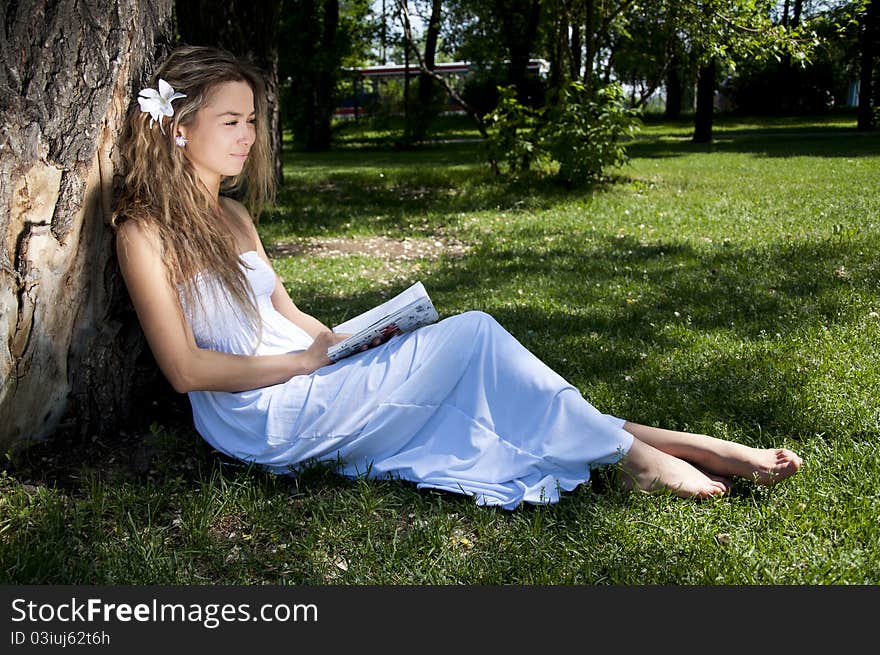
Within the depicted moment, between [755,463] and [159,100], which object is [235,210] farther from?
[755,463]

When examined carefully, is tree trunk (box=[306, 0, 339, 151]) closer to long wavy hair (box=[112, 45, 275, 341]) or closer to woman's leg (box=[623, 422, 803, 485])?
long wavy hair (box=[112, 45, 275, 341])

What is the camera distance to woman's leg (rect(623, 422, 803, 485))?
2.96m

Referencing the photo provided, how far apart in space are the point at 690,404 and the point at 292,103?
83.1 ft

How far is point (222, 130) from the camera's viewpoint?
123 inches

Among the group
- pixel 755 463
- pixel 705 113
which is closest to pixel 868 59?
pixel 705 113

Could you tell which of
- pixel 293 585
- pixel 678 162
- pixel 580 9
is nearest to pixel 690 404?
pixel 293 585

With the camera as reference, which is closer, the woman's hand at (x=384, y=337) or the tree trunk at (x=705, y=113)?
the woman's hand at (x=384, y=337)

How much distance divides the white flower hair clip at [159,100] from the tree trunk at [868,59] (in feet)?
65.2

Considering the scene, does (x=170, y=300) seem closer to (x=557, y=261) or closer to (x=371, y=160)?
(x=557, y=261)

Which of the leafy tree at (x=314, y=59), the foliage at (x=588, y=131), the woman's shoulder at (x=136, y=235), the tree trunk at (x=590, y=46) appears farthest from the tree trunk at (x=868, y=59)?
the woman's shoulder at (x=136, y=235)


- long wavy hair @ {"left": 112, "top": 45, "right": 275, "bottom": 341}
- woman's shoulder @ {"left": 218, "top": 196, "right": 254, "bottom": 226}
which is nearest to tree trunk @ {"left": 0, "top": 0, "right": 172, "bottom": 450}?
long wavy hair @ {"left": 112, "top": 45, "right": 275, "bottom": 341}

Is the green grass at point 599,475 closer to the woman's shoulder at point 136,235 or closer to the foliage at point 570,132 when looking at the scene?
the woman's shoulder at point 136,235

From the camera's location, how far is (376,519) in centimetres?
291

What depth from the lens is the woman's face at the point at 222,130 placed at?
3115 millimetres
